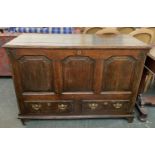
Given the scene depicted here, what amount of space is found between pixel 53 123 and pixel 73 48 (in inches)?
33.6

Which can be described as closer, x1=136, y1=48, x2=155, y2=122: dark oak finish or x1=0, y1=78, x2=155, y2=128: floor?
x1=136, y1=48, x2=155, y2=122: dark oak finish

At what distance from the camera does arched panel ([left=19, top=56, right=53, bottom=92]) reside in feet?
4.23

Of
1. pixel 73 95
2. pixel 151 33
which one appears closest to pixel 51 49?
pixel 73 95

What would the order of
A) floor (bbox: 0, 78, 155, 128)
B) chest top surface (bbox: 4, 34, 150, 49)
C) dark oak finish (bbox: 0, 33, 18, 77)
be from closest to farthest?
chest top surface (bbox: 4, 34, 150, 49) → floor (bbox: 0, 78, 155, 128) → dark oak finish (bbox: 0, 33, 18, 77)

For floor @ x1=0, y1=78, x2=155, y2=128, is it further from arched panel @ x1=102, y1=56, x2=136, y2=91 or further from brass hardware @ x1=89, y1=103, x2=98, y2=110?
arched panel @ x1=102, y1=56, x2=136, y2=91

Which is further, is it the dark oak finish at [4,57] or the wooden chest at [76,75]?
the dark oak finish at [4,57]

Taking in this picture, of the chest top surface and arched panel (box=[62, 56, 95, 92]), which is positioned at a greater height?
the chest top surface

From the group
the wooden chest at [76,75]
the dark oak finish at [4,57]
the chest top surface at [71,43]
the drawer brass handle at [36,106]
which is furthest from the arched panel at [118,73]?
the dark oak finish at [4,57]

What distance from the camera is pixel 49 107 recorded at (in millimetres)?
1551

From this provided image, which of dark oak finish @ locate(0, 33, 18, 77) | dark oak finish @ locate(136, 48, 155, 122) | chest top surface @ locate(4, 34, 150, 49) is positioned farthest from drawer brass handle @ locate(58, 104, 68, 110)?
dark oak finish @ locate(0, 33, 18, 77)

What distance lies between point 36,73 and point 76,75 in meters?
0.34

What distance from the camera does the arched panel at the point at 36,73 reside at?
1291 millimetres

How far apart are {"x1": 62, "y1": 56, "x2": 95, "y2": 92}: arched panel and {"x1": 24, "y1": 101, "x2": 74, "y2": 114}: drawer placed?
17 cm

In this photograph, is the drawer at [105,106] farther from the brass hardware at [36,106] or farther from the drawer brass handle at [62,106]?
the brass hardware at [36,106]
